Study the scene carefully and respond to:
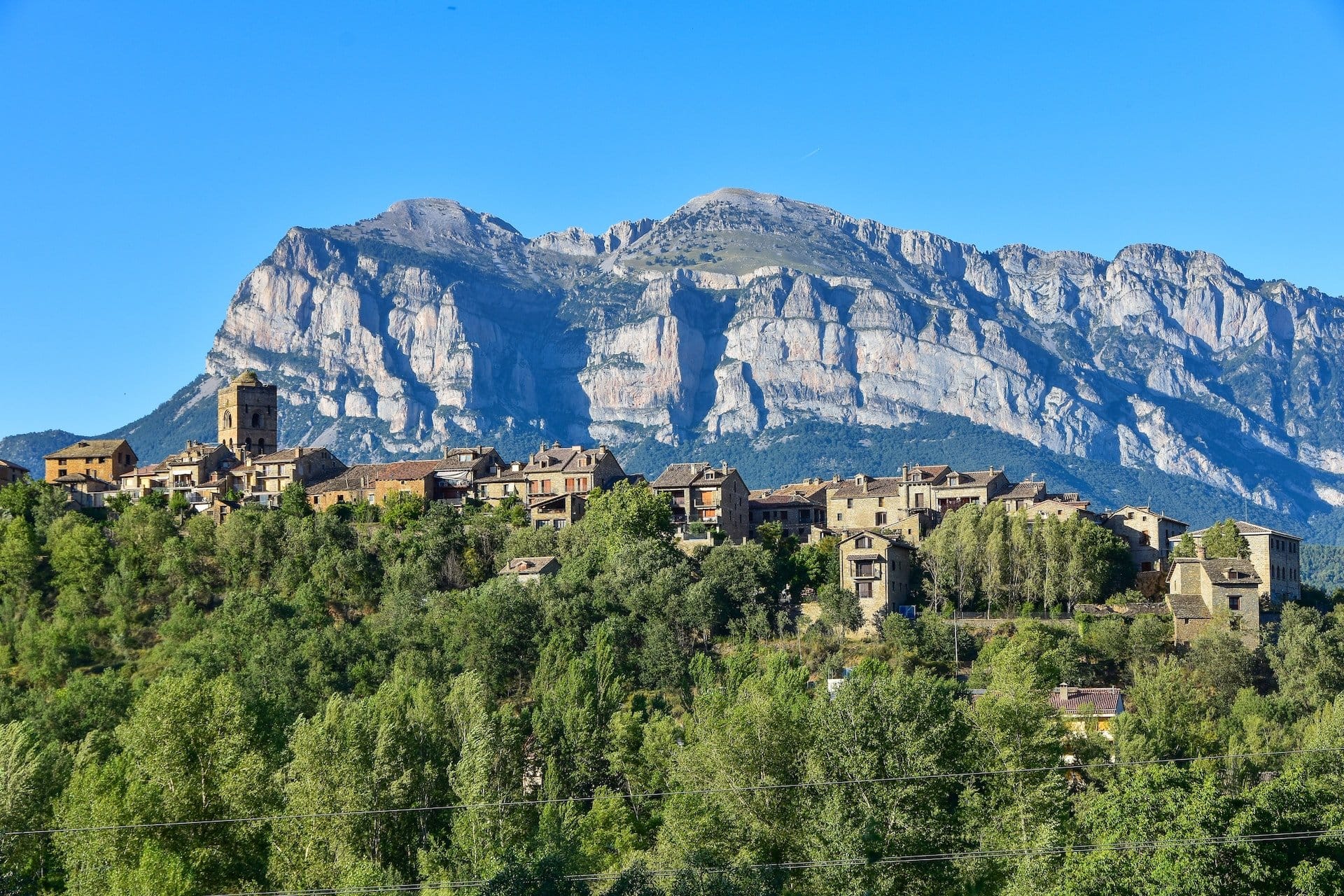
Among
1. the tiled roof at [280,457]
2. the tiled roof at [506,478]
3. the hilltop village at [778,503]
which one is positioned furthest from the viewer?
the tiled roof at [280,457]

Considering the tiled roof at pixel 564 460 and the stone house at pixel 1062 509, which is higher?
the tiled roof at pixel 564 460

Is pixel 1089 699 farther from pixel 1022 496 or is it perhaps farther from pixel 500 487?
pixel 500 487

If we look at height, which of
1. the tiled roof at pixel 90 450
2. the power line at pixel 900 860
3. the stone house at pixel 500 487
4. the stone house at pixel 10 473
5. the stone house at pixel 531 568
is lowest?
the power line at pixel 900 860

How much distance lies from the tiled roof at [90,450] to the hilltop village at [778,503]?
14 cm

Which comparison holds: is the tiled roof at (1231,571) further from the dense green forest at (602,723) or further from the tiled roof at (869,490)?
the tiled roof at (869,490)

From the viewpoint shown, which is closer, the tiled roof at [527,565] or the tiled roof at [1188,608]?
the tiled roof at [1188,608]

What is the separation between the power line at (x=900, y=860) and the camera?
154 feet

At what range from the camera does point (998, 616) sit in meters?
92.4

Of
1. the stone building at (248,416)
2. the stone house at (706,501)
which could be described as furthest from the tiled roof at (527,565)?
the stone building at (248,416)

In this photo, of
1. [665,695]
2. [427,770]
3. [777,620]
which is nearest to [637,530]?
[777,620]

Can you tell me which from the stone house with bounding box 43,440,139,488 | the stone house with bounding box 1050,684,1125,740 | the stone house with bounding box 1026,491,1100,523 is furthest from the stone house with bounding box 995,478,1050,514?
the stone house with bounding box 43,440,139,488

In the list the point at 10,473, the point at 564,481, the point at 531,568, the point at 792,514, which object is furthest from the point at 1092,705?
the point at 10,473

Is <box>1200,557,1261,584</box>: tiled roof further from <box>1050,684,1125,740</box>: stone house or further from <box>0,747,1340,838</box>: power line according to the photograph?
<box>0,747,1340,838</box>: power line

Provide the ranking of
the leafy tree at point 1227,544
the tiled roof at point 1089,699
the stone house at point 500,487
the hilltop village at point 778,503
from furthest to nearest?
the stone house at point 500,487, the leafy tree at point 1227,544, the hilltop village at point 778,503, the tiled roof at point 1089,699
